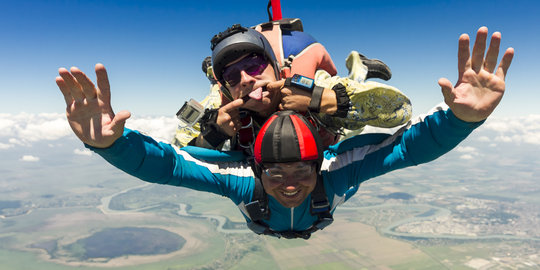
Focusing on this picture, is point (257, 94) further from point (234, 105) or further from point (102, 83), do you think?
point (102, 83)

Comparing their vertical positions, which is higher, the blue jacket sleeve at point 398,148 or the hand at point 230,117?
the hand at point 230,117

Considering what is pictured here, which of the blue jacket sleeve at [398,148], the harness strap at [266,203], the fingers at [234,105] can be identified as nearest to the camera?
the blue jacket sleeve at [398,148]

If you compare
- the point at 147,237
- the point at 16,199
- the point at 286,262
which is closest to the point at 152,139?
the point at 286,262

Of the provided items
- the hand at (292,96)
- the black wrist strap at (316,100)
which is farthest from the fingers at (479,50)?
the hand at (292,96)

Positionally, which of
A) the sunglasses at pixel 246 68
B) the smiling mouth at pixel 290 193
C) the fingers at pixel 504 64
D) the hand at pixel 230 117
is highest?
the sunglasses at pixel 246 68

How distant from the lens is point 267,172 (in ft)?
8.41

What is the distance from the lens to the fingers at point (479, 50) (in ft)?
5.91

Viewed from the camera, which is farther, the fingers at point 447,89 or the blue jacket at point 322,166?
the blue jacket at point 322,166

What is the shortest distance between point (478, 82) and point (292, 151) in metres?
1.28

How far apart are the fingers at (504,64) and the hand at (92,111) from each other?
2253 millimetres

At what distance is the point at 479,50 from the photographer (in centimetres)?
184

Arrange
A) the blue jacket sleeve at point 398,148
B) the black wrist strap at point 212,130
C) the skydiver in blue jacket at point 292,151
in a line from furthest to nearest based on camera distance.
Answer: the black wrist strap at point 212,130 < the blue jacket sleeve at point 398,148 < the skydiver in blue jacket at point 292,151

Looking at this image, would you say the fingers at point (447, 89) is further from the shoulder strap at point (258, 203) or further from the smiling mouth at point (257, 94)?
the shoulder strap at point (258, 203)

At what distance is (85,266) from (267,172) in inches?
3260
